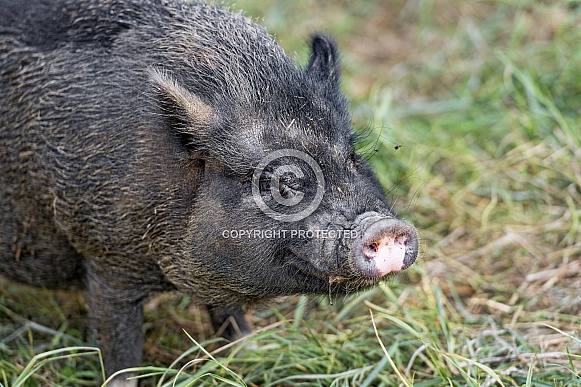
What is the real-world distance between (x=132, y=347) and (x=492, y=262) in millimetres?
2498

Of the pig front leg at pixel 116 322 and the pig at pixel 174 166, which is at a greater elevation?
the pig at pixel 174 166

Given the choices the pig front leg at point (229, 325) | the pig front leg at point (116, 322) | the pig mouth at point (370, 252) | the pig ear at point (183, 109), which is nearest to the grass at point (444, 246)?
the pig front leg at point (229, 325)

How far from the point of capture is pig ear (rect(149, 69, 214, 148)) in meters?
3.57

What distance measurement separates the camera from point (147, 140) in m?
3.76

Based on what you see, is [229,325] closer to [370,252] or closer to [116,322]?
[116,322]

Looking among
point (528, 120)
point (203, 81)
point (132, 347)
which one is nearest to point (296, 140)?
point (203, 81)

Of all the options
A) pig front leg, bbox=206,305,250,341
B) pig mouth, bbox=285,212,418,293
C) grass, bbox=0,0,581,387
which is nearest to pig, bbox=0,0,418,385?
pig mouth, bbox=285,212,418,293

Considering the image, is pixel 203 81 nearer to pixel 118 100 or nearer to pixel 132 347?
pixel 118 100

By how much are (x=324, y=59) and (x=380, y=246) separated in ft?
3.90

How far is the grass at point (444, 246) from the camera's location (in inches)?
167

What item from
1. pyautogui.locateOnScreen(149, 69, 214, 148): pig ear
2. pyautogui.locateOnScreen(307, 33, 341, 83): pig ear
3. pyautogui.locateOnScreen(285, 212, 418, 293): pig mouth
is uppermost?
pyautogui.locateOnScreen(307, 33, 341, 83): pig ear

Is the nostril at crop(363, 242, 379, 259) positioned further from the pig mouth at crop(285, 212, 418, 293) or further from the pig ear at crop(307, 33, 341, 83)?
the pig ear at crop(307, 33, 341, 83)

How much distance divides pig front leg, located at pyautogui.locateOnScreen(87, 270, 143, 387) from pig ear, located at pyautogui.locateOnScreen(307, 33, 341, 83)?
58.0 inches

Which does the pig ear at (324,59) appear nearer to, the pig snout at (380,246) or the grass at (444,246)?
the grass at (444,246)
